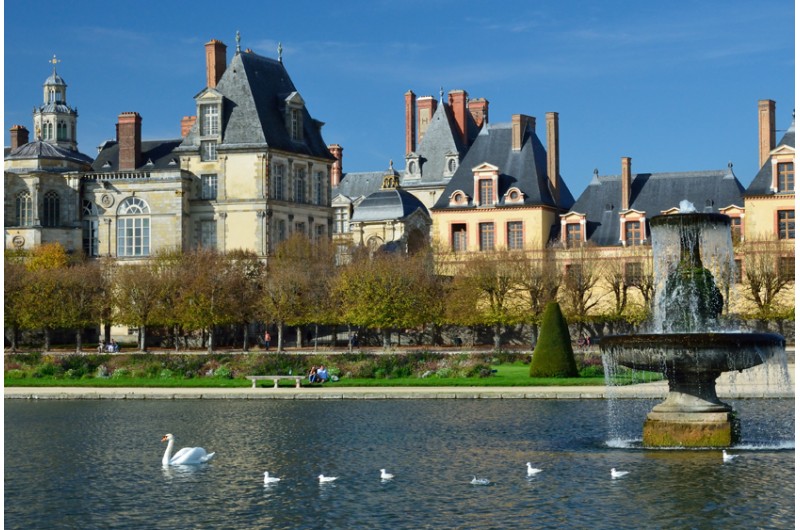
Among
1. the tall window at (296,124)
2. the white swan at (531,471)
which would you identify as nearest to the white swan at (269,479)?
the white swan at (531,471)

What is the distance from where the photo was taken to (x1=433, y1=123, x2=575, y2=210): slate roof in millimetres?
63938

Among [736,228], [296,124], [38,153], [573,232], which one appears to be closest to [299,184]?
[296,124]

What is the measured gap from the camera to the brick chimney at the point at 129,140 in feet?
222

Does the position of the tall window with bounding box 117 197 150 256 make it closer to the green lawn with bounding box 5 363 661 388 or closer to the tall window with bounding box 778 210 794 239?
the green lawn with bounding box 5 363 661 388

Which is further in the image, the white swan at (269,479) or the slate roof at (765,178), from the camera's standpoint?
the slate roof at (765,178)

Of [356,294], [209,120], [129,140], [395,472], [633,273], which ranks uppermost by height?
[209,120]

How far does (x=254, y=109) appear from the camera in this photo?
66.0 metres

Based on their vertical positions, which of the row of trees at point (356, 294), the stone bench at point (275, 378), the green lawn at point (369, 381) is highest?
the row of trees at point (356, 294)

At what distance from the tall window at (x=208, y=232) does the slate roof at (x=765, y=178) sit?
24142 mm

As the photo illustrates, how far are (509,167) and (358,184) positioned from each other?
84.2 ft

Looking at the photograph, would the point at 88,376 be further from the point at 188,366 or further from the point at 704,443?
Answer: the point at 704,443

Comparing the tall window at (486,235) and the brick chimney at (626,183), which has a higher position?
the brick chimney at (626,183)

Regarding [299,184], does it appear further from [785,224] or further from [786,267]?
[786,267]

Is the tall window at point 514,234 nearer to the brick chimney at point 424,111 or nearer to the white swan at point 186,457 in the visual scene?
the brick chimney at point 424,111
